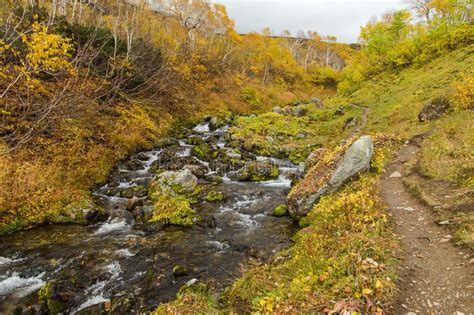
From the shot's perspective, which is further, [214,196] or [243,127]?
[243,127]

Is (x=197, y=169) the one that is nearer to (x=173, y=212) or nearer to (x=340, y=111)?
(x=173, y=212)

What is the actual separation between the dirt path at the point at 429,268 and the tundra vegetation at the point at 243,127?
27 cm

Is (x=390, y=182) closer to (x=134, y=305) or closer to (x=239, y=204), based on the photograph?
(x=239, y=204)

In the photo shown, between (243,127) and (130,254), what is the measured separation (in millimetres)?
20733

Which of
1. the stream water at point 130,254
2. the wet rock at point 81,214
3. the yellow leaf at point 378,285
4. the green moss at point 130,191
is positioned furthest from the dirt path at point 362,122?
the yellow leaf at point 378,285

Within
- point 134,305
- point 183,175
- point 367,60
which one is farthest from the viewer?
point 367,60

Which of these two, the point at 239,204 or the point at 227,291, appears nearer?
the point at 227,291

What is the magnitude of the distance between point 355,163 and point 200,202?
7012 millimetres

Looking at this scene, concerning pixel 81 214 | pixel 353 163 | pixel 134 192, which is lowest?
pixel 81 214

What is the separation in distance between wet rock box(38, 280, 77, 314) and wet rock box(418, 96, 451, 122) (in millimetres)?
18625

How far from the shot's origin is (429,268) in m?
4.99

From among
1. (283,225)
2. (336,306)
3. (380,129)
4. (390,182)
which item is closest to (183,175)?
(283,225)

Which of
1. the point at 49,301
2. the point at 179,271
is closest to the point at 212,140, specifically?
the point at 179,271

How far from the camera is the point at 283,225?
11102 mm
